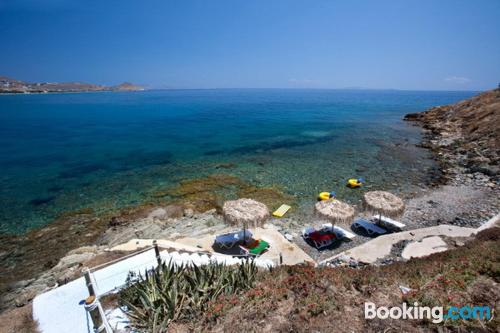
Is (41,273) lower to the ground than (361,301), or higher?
lower

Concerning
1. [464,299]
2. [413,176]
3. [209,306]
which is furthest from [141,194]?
[413,176]

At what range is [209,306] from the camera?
5836mm

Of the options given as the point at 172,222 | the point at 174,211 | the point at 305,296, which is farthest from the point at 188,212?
the point at 305,296

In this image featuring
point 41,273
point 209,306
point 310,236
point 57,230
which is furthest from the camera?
point 57,230

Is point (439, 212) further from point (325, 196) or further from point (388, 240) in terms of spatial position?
point (325, 196)

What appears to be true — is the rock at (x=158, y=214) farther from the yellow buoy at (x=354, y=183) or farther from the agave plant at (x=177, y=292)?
the yellow buoy at (x=354, y=183)

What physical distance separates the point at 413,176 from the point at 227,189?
1792 cm

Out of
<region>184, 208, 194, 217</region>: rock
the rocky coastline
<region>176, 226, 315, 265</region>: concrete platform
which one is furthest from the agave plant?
<region>184, 208, 194, 217</region>: rock

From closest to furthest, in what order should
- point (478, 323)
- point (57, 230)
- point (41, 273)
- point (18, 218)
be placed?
point (478, 323) → point (41, 273) → point (57, 230) → point (18, 218)

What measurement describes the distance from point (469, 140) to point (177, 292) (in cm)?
4066

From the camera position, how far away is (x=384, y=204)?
13188 mm

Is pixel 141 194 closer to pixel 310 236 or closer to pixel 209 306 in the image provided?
pixel 310 236

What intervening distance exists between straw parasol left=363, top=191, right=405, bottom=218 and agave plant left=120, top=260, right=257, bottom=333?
9124mm

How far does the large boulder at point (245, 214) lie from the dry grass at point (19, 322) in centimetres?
773
